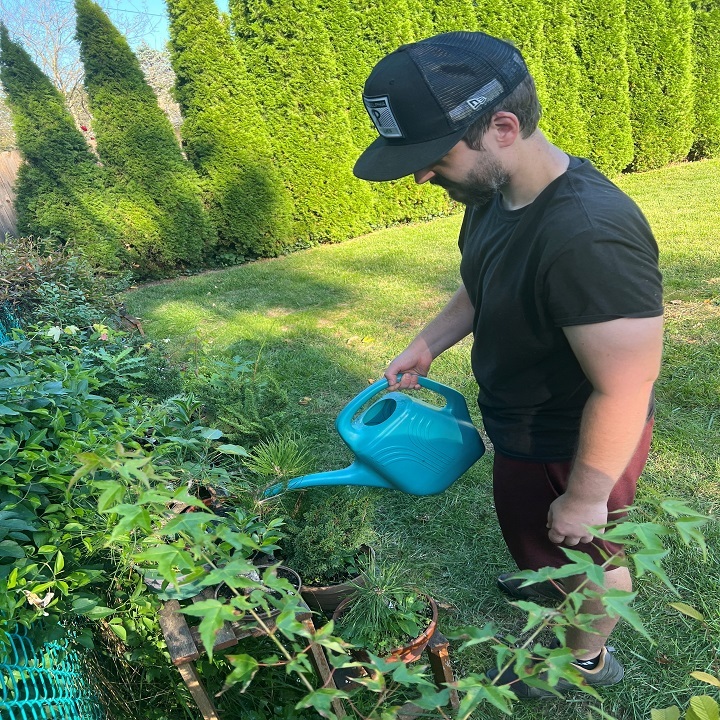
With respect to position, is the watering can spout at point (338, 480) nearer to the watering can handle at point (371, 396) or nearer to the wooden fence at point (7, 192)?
the watering can handle at point (371, 396)

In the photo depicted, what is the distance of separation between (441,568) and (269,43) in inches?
295

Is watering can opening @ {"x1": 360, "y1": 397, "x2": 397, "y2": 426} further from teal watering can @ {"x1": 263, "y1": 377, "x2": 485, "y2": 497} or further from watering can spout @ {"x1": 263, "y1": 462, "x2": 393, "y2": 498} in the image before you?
watering can spout @ {"x1": 263, "y1": 462, "x2": 393, "y2": 498}

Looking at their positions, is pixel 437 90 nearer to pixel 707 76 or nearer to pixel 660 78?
pixel 660 78

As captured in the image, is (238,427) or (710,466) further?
Answer: (710,466)

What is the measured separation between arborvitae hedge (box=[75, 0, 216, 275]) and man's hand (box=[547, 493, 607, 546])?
7086mm

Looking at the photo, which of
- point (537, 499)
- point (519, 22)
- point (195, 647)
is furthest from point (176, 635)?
point (519, 22)

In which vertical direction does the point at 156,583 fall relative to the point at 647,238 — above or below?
below

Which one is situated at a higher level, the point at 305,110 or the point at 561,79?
the point at 305,110

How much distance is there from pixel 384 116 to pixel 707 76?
1087 centimetres

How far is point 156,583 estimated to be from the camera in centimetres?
137

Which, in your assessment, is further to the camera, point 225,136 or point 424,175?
point 225,136

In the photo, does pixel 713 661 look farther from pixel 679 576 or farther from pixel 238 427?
pixel 238 427

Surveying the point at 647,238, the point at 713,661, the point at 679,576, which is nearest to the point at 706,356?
the point at 679,576

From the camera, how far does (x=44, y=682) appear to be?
4.00ft
